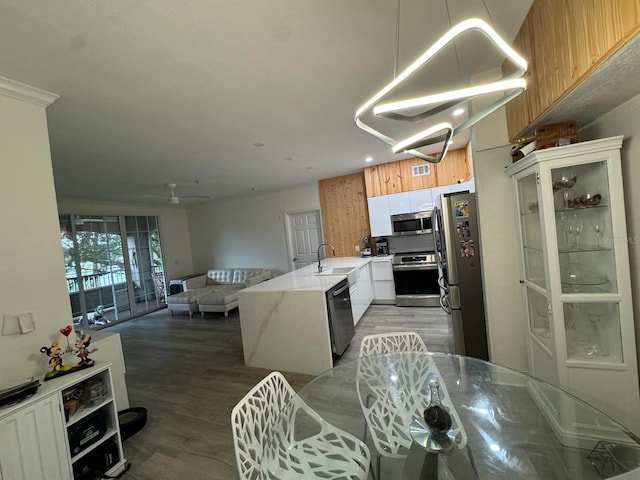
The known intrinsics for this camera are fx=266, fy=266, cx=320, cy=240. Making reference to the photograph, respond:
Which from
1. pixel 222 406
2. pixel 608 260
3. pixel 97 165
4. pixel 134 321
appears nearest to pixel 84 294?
pixel 134 321

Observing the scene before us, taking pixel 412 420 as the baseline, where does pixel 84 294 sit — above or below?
above

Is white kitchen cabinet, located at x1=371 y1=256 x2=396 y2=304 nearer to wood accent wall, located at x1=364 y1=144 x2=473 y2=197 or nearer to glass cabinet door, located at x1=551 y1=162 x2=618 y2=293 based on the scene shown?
wood accent wall, located at x1=364 y1=144 x2=473 y2=197

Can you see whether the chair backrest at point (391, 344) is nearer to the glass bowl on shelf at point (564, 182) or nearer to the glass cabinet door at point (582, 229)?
the glass cabinet door at point (582, 229)

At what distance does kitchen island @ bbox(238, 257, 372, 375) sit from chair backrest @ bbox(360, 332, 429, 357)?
0.90m

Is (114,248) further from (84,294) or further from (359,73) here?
(359,73)

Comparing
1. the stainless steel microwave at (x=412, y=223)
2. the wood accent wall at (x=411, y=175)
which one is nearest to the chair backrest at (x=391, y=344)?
the stainless steel microwave at (x=412, y=223)

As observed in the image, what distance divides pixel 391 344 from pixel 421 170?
12.1ft

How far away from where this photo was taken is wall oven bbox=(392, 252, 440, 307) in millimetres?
4473

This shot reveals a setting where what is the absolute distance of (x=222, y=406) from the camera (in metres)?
2.45

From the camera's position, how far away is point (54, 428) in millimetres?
1516

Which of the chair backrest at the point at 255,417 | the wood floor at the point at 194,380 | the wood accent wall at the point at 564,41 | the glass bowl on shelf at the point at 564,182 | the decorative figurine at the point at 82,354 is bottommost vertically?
the wood floor at the point at 194,380

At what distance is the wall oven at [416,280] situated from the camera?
4473 millimetres

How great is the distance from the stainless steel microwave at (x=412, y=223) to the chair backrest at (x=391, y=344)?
3086mm

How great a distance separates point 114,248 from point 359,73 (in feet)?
20.9
